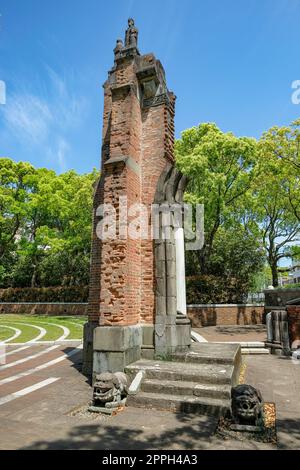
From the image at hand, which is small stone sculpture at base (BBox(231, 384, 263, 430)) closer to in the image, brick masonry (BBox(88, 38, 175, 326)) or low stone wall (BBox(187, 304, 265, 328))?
brick masonry (BBox(88, 38, 175, 326))

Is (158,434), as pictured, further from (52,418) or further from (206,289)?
(206,289)

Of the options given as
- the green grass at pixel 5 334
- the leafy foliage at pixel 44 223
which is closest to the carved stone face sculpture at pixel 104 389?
the green grass at pixel 5 334

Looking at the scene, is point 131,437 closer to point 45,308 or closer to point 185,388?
point 185,388

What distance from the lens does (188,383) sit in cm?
557

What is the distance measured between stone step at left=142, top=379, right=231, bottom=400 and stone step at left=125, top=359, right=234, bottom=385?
98 mm

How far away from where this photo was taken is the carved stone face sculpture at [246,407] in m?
4.32

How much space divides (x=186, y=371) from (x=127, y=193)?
158 inches

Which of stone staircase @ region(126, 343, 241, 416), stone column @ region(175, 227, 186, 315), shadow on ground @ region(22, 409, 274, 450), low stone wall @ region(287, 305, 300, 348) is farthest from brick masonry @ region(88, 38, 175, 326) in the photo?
low stone wall @ region(287, 305, 300, 348)

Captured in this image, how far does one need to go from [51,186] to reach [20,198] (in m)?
3.66

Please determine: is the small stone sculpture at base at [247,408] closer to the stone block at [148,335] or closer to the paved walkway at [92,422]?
the paved walkway at [92,422]

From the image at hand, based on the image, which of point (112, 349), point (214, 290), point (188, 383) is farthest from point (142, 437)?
point (214, 290)

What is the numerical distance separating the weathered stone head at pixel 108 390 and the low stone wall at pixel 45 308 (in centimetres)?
2124

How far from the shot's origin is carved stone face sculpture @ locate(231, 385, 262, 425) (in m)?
4.32
